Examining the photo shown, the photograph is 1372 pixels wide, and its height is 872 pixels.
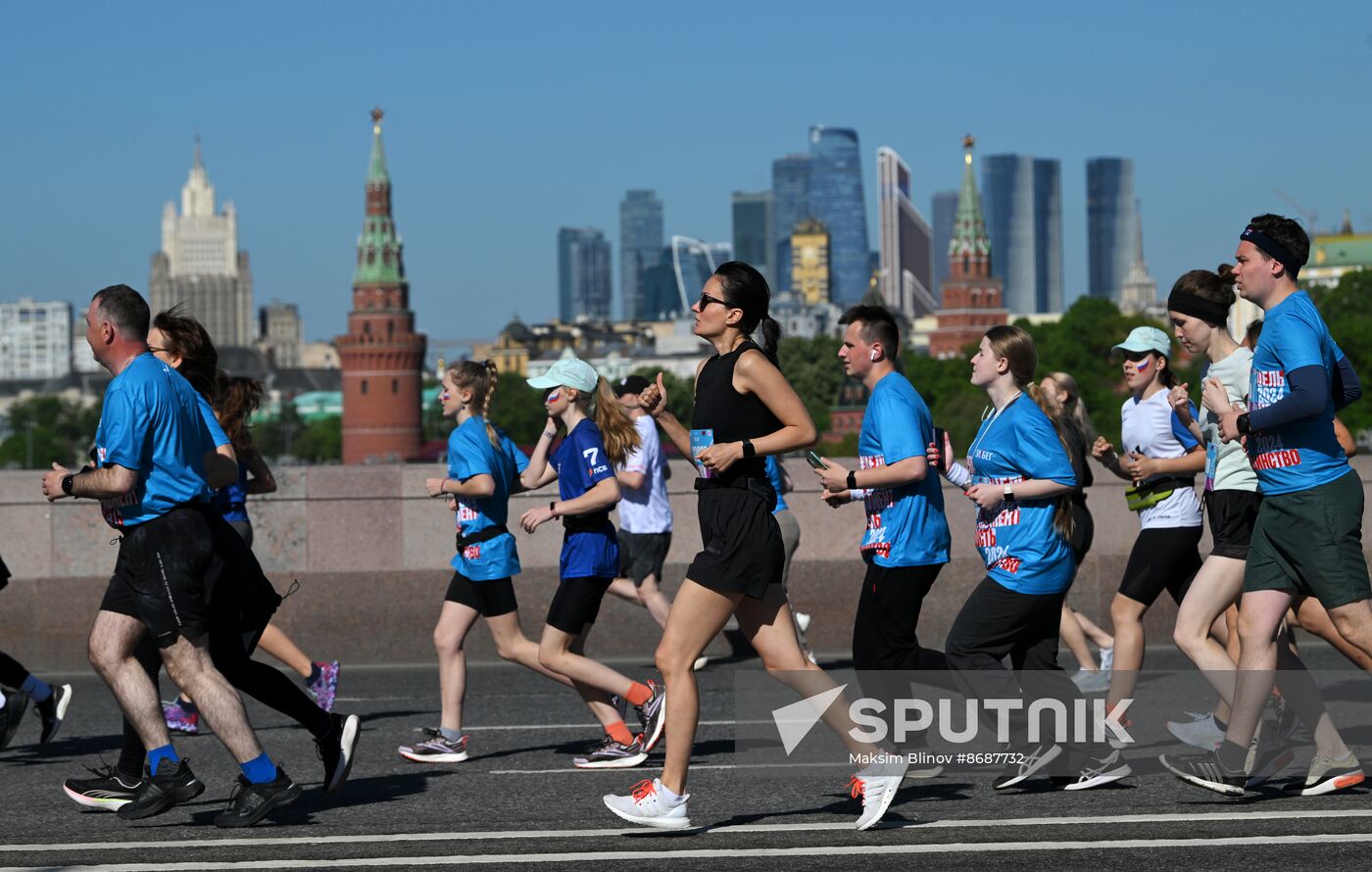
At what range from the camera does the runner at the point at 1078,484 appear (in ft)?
28.7

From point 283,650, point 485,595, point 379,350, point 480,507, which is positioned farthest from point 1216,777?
point 379,350

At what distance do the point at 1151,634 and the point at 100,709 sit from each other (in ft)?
19.8

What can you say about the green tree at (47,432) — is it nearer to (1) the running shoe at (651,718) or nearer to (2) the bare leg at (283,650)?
(2) the bare leg at (283,650)

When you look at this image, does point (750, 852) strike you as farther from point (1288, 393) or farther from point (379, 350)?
point (379, 350)

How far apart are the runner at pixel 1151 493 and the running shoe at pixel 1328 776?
1059mm

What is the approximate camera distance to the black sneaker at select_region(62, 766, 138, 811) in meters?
7.37

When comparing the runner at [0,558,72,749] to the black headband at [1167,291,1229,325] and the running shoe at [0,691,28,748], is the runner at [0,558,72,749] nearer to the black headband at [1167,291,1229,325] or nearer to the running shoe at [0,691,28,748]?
the running shoe at [0,691,28,748]

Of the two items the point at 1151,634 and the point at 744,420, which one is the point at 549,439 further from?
the point at 1151,634

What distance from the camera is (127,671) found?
7.11 m

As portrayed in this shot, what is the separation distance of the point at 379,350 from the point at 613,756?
491 feet

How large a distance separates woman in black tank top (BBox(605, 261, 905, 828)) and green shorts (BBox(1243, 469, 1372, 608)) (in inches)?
51.4

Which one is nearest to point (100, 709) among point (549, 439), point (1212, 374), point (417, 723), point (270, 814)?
point (417, 723)

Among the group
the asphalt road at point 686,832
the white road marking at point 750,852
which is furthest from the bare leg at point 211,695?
the white road marking at point 750,852

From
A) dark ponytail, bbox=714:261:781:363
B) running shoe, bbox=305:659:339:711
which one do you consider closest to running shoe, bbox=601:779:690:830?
dark ponytail, bbox=714:261:781:363
